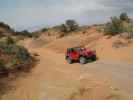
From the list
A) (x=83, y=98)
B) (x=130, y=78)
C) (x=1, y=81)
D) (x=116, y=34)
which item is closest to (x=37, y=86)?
(x=1, y=81)

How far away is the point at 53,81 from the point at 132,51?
485 inches

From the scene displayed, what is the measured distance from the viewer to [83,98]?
13.5 metres

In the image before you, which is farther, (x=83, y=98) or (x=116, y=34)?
(x=116, y=34)

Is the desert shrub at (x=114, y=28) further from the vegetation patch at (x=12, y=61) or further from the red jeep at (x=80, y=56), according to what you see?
the vegetation patch at (x=12, y=61)

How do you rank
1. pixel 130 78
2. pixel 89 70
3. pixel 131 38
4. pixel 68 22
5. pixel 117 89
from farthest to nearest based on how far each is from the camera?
1. pixel 68 22
2. pixel 131 38
3. pixel 89 70
4. pixel 130 78
5. pixel 117 89

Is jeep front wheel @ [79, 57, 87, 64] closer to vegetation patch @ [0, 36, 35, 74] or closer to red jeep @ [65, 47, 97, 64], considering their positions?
red jeep @ [65, 47, 97, 64]

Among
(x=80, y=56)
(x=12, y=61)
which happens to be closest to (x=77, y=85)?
(x=80, y=56)

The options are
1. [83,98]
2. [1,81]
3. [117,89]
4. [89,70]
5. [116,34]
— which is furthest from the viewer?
[116,34]

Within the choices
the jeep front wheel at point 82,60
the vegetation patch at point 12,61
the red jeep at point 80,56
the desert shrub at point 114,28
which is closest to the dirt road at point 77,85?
the vegetation patch at point 12,61

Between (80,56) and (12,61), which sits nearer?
(12,61)

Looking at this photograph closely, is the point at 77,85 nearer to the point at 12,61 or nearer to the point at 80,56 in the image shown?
the point at 80,56

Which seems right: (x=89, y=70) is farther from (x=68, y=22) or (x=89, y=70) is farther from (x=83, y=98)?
(x=68, y=22)

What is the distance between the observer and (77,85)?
16.1 metres

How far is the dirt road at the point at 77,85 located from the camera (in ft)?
45.7
